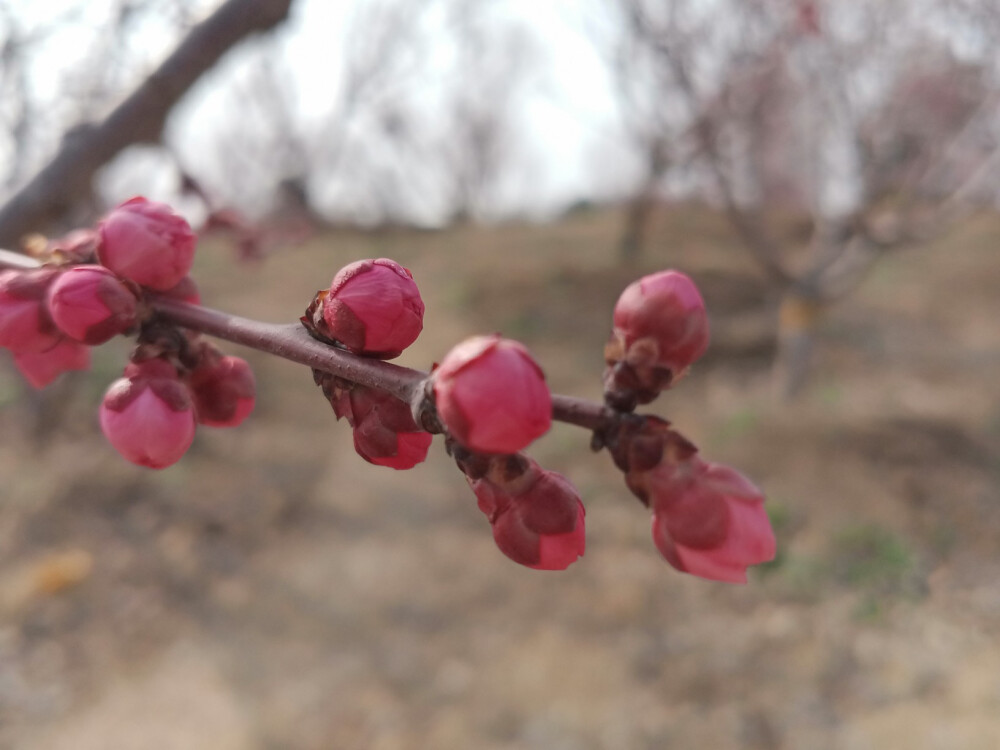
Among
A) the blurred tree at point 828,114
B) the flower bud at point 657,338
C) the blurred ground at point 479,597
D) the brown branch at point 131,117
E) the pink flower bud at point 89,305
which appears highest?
the flower bud at point 657,338

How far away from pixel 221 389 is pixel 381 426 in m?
0.22

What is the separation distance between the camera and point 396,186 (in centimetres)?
1678

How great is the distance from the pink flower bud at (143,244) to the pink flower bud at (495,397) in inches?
14.8

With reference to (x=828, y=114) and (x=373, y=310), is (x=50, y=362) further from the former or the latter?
(x=828, y=114)

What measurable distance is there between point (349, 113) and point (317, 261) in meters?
4.66

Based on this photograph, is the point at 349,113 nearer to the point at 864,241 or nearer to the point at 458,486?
the point at 458,486

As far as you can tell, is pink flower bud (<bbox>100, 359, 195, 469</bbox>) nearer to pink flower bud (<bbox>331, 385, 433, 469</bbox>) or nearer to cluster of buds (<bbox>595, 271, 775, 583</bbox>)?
pink flower bud (<bbox>331, 385, 433, 469</bbox>)

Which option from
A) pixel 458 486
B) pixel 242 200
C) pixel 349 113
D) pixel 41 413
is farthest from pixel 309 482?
pixel 242 200

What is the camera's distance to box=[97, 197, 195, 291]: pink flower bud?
67cm

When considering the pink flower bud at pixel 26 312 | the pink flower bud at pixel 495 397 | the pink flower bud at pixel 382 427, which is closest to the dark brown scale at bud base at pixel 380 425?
the pink flower bud at pixel 382 427

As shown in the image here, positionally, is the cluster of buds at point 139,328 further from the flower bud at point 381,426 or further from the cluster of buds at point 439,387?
the flower bud at point 381,426

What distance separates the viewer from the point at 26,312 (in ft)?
2.17

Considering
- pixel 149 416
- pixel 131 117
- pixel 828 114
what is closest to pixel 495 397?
pixel 149 416

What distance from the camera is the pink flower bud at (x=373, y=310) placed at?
58cm
